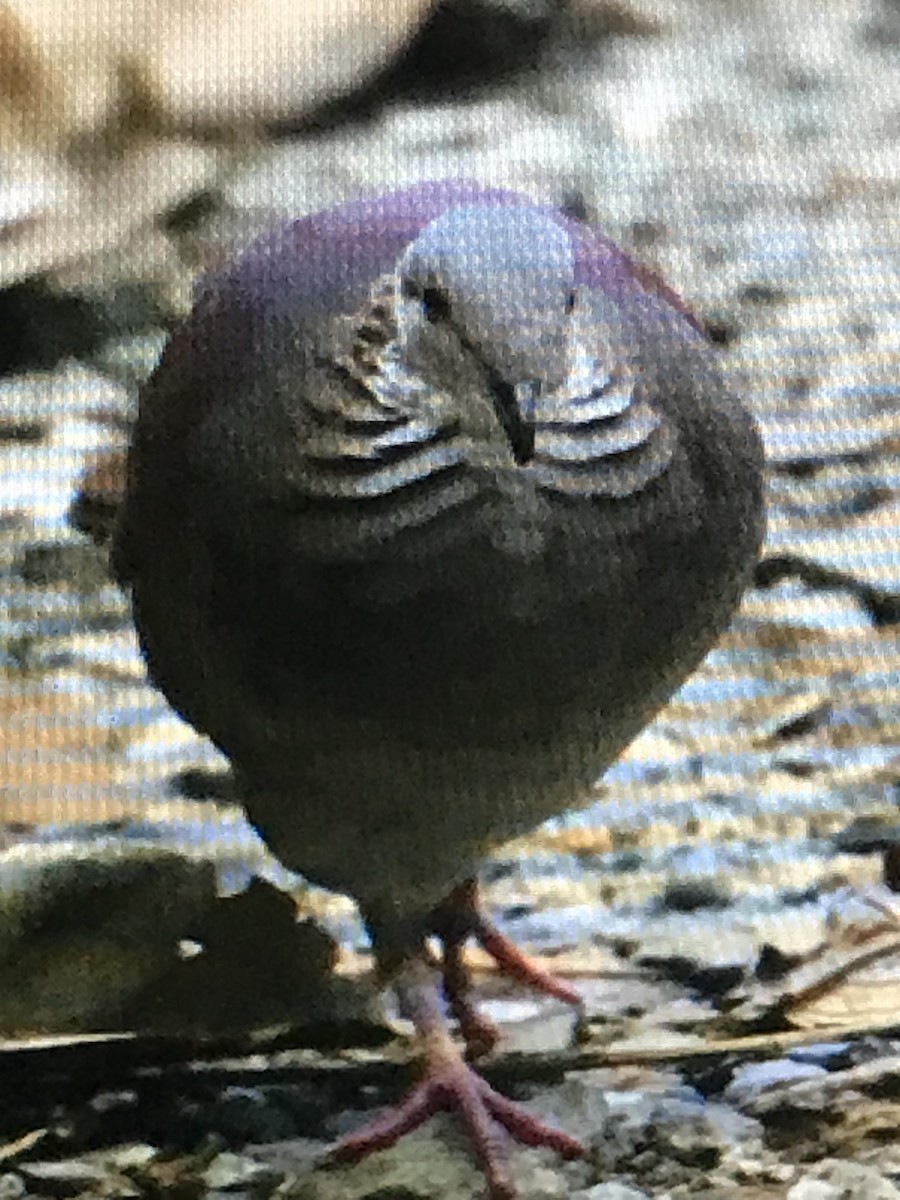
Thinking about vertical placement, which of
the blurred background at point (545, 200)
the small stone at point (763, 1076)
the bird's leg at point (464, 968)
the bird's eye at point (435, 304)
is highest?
the bird's eye at point (435, 304)

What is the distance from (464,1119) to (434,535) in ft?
0.45

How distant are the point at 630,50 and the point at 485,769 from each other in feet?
1.19

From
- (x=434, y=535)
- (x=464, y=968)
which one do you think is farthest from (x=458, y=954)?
(x=434, y=535)

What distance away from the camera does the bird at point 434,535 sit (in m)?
0.34

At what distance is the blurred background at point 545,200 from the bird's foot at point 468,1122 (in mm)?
36

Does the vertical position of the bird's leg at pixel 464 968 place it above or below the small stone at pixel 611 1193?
above

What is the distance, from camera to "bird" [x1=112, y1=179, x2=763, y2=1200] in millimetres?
342

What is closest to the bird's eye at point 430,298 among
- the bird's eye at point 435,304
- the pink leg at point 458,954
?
the bird's eye at point 435,304

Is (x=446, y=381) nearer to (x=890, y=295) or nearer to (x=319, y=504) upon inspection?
(x=319, y=504)

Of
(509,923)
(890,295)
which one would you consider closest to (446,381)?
(509,923)

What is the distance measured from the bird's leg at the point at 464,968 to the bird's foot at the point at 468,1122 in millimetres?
14

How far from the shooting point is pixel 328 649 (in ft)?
1.17

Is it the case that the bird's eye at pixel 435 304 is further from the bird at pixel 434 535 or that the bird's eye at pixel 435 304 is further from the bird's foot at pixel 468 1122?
the bird's foot at pixel 468 1122

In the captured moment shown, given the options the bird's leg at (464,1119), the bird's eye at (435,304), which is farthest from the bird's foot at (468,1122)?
the bird's eye at (435,304)
